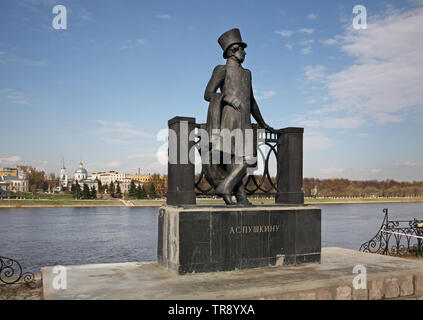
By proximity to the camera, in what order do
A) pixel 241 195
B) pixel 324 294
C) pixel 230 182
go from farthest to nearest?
pixel 241 195
pixel 230 182
pixel 324 294

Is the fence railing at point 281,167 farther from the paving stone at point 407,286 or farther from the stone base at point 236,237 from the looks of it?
the paving stone at point 407,286

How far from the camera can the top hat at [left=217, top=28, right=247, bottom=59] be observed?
25.8 feet

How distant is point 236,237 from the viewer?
7.19m

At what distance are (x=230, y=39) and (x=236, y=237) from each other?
12.6 ft

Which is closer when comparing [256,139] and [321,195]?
[256,139]

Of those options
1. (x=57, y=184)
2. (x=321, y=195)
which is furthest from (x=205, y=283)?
(x=57, y=184)

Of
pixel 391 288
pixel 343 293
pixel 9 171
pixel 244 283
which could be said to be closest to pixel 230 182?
pixel 244 283

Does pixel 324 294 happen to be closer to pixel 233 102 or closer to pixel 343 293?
pixel 343 293

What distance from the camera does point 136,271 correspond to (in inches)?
278

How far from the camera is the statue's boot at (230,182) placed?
7.54 m

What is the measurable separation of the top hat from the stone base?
3184 mm

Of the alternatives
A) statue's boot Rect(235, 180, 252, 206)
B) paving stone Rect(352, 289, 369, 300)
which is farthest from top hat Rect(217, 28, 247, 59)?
paving stone Rect(352, 289, 369, 300)
